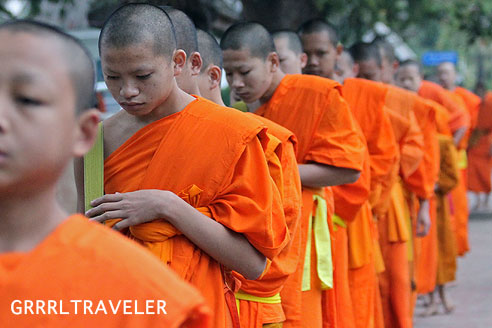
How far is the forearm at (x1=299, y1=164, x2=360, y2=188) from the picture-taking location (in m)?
4.35

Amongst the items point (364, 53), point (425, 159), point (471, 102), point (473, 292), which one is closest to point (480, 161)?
point (471, 102)

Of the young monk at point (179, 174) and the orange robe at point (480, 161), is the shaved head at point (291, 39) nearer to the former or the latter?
the young monk at point (179, 174)

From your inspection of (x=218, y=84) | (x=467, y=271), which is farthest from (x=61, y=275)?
(x=467, y=271)

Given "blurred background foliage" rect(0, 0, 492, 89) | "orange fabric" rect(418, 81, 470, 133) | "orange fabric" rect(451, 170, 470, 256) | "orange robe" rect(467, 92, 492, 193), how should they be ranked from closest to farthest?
"blurred background foliage" rect(0, 0, 492, 89), "orange fabric" rect(451, 170, 470, 256), "orange fabric" rect(418, 81, 470, 133), "orange robe" rect(467, 92, 492, 193)

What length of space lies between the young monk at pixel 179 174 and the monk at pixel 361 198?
7.22 feet

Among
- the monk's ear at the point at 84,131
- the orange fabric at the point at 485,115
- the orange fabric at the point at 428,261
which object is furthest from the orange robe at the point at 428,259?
the monk's ear at the point at 84,131

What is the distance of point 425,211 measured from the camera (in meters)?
7.09

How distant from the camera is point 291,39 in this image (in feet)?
16.7

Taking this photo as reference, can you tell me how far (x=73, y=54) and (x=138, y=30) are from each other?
3.88 ft

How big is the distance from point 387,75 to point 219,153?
15.2 feet

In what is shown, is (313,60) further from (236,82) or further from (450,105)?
(450,105)

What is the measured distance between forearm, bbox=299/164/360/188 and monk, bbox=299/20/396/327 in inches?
23.8

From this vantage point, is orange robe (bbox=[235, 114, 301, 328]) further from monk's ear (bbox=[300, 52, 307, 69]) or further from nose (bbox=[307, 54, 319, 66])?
nose (bbox=[307, 54, 319, 66])

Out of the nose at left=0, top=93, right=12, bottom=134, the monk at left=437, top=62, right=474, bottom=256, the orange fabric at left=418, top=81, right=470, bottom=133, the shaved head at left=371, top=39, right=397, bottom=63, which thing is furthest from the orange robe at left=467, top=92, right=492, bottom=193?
the nose at left=0, top=93, right=12, bottom=134
